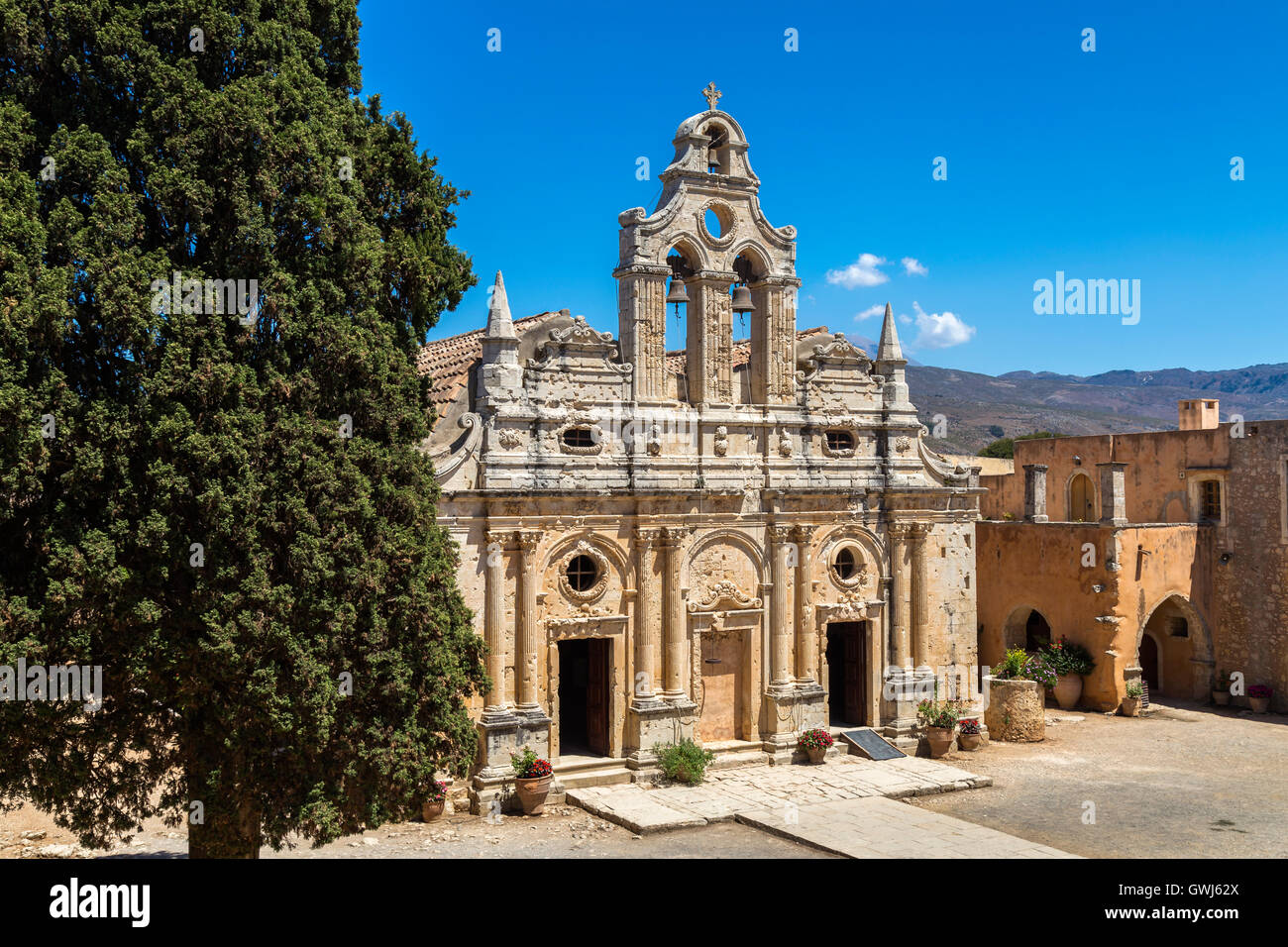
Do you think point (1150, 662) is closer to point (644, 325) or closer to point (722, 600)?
point (722, 600)

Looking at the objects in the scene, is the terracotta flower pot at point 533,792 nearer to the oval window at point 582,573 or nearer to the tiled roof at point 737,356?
the oval window at point 582,573

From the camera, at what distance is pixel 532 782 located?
61.1 ft

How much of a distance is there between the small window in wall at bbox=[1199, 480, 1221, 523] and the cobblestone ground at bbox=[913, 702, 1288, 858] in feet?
18.8

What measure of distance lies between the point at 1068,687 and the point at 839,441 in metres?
10.5

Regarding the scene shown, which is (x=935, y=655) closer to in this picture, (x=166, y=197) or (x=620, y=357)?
→ (x=620, y=357)

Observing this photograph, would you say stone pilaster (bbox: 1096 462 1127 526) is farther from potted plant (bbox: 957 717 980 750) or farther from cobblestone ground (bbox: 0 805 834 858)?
cobblestone ground (bbox: 0 805 834 858)

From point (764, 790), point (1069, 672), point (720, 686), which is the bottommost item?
point (764, 790)

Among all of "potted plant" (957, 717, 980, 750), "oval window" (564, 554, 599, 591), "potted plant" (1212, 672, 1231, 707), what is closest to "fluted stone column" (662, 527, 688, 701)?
"oval window" (564, 554, 599, 591)

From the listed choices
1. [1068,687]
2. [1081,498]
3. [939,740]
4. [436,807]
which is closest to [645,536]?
[436,807]

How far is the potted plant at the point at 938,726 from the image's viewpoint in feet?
75.6

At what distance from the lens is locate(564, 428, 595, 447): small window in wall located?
20.8 m

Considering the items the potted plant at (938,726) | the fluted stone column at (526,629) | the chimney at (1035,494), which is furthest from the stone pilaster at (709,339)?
the chimney at (1035,494)
